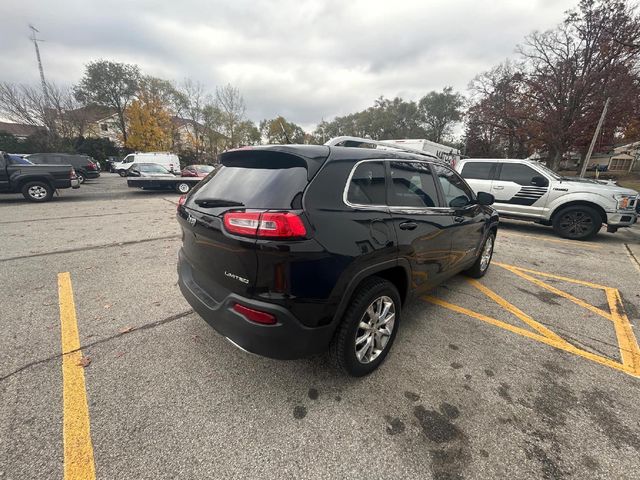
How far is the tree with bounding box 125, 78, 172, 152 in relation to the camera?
34656mm

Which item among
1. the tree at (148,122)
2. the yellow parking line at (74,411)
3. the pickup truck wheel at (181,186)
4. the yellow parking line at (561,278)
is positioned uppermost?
the tree at (148,122)

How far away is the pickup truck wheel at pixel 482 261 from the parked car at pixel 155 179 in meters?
12.8

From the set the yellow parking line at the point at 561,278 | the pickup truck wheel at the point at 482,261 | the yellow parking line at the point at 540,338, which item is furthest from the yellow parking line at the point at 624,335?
the pickup truck wheel at the point at 482,261

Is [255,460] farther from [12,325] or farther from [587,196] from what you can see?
[587,196]

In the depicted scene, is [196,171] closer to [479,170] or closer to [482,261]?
[479,170]

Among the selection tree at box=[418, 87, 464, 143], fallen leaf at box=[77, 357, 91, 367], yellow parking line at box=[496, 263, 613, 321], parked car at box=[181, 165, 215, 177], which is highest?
tree at box=[418, 87, 464, 143]

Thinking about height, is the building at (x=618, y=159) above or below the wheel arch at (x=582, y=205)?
above

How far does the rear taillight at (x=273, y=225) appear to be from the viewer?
1.63m

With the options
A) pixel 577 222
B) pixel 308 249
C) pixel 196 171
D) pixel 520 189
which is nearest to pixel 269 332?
pixel 308 249

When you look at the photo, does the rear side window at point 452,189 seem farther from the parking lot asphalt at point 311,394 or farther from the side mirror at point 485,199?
the parking lot asphalt at point 311,394

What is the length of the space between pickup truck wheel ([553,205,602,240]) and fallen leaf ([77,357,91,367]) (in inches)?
370

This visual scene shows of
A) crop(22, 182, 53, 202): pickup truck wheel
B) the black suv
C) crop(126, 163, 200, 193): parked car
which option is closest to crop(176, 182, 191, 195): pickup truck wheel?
crop(126, 163, 200, 193): parked car

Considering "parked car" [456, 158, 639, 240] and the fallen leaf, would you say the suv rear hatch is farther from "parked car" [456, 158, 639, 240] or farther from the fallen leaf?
"parked car" [456, 158, 639, 240]

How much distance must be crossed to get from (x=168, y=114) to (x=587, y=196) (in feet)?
144
